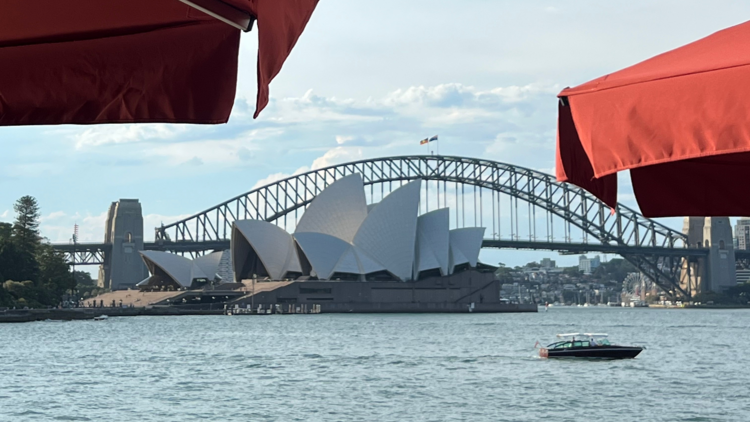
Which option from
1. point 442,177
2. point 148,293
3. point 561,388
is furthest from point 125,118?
point 442,177

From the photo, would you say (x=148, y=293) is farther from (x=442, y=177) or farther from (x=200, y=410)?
(x=200, y=410)

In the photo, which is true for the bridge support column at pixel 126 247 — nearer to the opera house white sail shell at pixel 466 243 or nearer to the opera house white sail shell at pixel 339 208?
the opera house white sail shell at pixel 339 208

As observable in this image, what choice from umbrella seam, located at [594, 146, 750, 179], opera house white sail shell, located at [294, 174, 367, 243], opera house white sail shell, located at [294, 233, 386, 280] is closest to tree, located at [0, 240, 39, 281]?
opera house white sail shell, located at [294, 233, 386, 280]

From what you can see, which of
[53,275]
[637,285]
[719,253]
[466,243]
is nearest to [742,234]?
[637,285]

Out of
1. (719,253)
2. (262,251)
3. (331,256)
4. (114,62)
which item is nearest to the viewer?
(114,62)

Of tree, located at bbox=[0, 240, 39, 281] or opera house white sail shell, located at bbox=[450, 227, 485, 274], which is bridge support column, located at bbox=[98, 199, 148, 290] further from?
opera house white sail shell, located at bbox=[450, 227, 485, 274]

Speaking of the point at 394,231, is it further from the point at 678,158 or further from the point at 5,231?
the point at 678,158

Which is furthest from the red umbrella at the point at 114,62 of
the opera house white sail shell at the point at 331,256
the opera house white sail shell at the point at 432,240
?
the opera house white sail shell at the point at 432,240
